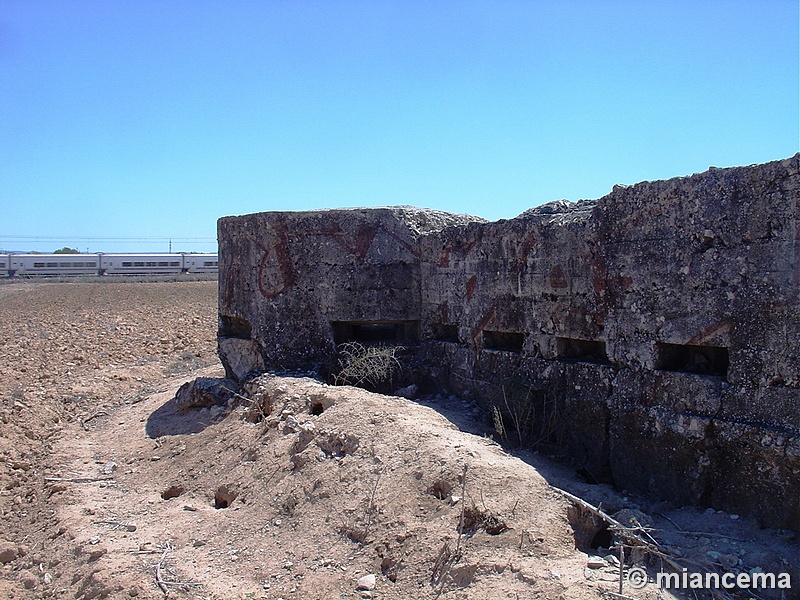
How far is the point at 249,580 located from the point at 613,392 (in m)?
2.72

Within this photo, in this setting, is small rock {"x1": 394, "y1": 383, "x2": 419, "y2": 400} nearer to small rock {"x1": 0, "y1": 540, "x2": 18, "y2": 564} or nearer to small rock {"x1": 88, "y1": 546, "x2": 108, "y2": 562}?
small rock {"x1": 88, "y1": 546, "x2": 108, "y2": 562}

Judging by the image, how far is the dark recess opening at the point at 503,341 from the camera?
583 cm

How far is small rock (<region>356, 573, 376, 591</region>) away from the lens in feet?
12.1

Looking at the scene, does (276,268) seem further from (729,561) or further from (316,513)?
(729,561)

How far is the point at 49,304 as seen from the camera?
1661 centimetres

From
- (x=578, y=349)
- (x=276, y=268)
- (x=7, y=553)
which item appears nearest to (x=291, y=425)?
(x=276, y=268)

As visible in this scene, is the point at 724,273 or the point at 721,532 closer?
the point at 721,532

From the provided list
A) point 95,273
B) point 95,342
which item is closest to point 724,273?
point 95,342

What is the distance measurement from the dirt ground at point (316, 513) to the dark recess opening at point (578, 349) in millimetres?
855

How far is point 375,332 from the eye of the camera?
715 cm

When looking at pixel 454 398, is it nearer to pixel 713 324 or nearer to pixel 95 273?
pixel 713 324

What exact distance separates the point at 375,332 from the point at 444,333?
879 millimetres

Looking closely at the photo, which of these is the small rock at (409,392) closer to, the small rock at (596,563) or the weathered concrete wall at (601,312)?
the weathered concrete wall at (601,312)

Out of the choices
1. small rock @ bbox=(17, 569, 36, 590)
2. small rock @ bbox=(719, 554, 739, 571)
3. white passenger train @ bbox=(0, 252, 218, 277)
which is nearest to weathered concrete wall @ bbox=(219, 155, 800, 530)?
small rock @ bbox=(719, 554, 739, 571)
